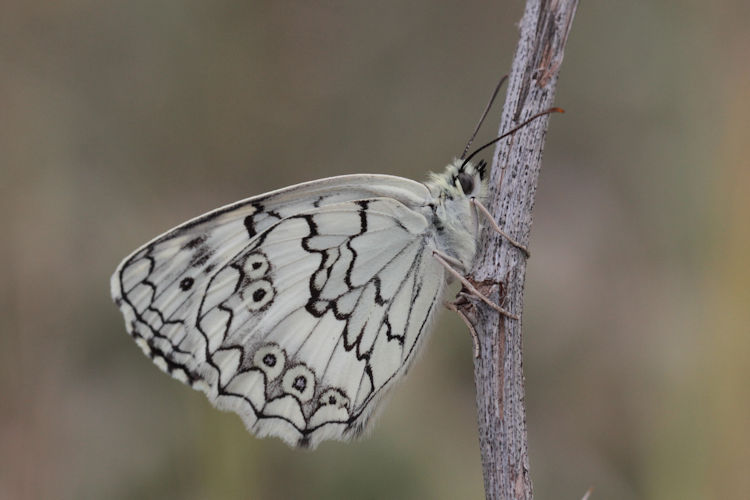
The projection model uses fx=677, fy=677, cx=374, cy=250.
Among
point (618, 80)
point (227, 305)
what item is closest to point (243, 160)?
point (227, 305)

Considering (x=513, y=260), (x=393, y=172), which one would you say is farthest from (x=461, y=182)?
(x=393, y=172)

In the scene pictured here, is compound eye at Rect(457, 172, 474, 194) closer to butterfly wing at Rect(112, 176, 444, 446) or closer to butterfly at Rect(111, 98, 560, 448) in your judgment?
butterfly at Rect(111, 98, 560, 448)

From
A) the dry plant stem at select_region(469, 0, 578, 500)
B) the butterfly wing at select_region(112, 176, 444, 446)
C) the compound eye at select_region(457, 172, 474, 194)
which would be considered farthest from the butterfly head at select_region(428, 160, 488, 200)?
the dry plant stem at select_region(469, 0, 578, 500)

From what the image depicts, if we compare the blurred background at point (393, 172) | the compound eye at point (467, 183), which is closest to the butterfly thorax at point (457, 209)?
the compound eye at point (467, 183)

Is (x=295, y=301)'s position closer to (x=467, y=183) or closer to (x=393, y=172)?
(x=467, y=183)

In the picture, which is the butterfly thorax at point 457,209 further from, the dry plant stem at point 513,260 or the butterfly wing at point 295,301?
the dry plant stem at point 513,260

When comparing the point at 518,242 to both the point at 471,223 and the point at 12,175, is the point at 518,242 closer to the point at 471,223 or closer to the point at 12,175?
the point at 471,223

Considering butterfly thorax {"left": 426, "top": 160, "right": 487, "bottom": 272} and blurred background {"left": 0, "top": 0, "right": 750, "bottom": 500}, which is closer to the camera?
butterfly thorax {"left": 426, "top": 160, "right": 487, "bottom": 272}
